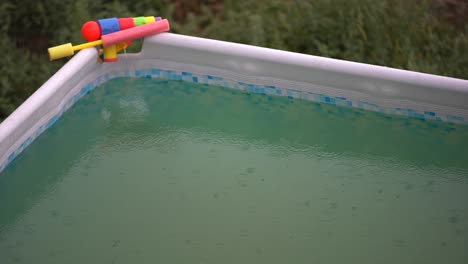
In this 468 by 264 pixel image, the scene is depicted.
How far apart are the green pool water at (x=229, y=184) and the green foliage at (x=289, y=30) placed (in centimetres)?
42

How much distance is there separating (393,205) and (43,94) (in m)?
1.54

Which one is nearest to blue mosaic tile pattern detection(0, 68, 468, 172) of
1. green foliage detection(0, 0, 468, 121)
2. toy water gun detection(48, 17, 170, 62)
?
toy water gun detection(48, 17, 170, 62)

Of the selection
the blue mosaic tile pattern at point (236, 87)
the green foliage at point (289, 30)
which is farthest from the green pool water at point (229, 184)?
the green foliage at point (289, 30)

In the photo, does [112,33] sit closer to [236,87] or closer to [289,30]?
[236,87]

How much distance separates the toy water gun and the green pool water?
0.24m

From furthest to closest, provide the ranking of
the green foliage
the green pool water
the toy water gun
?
the green foliage < the toy water gun < the green pool water

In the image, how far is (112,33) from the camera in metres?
3.00

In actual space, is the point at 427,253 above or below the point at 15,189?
below

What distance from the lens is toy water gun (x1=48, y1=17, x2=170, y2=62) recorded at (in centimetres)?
297

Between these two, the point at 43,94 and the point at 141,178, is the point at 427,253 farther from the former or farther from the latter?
the point at 43,94

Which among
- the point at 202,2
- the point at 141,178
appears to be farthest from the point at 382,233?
the point at 202,2

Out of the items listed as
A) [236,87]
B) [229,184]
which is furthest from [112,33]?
[229,184]

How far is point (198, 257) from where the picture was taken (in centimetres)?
236

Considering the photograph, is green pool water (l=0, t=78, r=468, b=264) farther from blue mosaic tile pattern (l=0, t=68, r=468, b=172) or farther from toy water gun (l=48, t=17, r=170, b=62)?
toy water gun (l=48, t=17, r=170, b=62)
